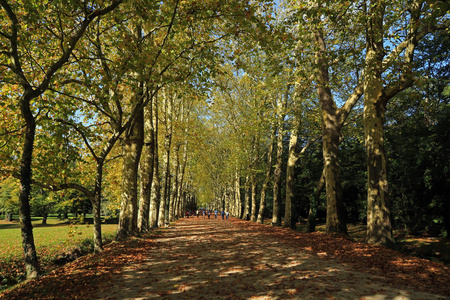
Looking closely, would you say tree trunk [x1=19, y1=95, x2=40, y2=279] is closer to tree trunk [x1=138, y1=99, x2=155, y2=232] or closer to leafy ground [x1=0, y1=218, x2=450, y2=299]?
leafy ground [x1=0, y1=218, x2=450, y2=299]

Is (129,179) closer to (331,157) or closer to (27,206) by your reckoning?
(27,206)

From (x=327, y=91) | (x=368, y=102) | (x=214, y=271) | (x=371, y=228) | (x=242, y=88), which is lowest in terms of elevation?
(x=214, y=271)

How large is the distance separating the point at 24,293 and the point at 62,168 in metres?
4.59

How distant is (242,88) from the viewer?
31.4 m

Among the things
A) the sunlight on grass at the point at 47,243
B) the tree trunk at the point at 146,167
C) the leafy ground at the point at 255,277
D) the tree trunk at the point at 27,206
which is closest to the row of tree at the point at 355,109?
the leafy ground at the point at 255,277

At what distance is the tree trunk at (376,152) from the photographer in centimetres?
1060

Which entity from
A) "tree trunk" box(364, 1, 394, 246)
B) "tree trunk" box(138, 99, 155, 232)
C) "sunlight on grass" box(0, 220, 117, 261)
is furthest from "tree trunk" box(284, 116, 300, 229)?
"sunlight on grass" box(0, 220, 117, 261)

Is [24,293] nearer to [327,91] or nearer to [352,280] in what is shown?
[352,280]

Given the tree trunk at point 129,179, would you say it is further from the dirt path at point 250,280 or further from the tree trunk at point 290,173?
the tree trunk at point 290,173

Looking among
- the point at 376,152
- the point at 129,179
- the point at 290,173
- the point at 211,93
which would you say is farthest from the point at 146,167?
the point at 376,152

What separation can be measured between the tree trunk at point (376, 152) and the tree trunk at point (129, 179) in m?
10.9

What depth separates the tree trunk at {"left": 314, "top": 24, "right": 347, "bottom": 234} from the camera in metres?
13.3

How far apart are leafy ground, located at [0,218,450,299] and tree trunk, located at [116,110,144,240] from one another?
3.53m

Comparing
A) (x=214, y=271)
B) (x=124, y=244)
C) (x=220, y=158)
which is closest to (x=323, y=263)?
(x=214, y=271)
